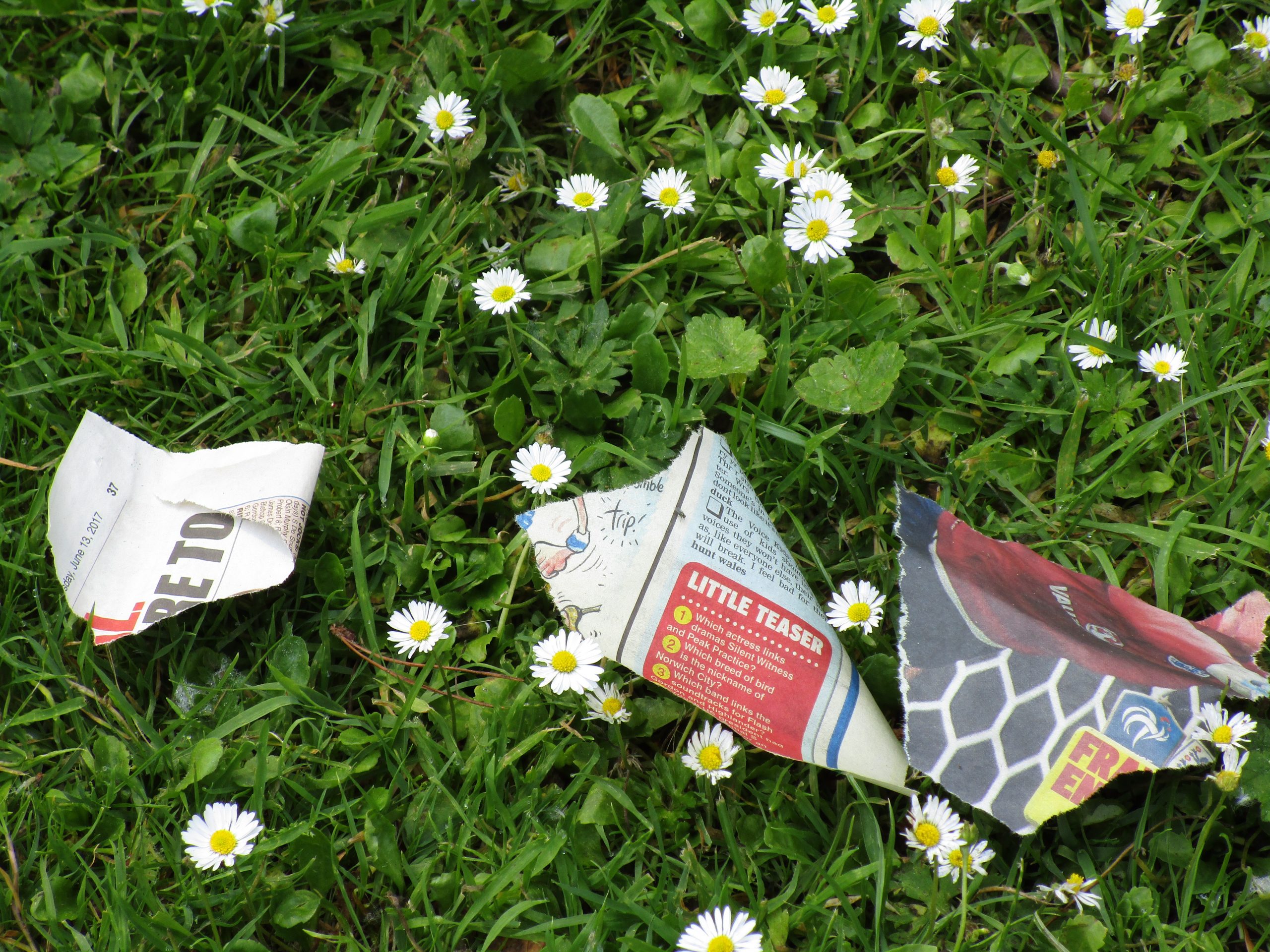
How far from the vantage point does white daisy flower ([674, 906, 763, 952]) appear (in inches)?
60.7

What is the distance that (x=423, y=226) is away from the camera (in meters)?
2.19

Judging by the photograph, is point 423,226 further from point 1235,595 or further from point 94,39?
point 1235,595

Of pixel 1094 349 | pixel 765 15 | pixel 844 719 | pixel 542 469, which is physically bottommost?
pixel 844 719

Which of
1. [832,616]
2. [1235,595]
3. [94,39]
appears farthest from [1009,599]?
[94,39]

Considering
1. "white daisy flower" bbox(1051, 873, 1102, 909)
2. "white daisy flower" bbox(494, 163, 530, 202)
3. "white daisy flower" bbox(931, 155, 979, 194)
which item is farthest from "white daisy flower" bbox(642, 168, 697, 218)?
"white daisy flower" bbox(1051, 873, 1102, 909)

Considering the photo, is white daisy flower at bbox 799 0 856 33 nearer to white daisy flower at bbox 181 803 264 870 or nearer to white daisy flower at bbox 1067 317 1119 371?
white daisy flower at bbox 1067 317 1119 371

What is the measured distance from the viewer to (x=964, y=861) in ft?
5.23

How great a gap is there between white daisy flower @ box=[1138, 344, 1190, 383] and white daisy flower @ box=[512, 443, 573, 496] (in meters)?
1.12

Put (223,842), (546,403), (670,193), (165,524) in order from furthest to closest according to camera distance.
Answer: (670,193), (546,403), (165,524), (223,842)

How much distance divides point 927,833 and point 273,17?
85.0 inches

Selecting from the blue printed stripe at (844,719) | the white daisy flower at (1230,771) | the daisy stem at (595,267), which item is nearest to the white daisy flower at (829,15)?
the daisy stem at (595,267)

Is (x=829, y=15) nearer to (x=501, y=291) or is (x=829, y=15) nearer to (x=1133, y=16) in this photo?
(x=1133, y=16)

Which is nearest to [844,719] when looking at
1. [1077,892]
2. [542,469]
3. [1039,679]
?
[1039,679]

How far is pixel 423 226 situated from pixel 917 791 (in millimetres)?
1472
